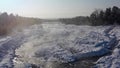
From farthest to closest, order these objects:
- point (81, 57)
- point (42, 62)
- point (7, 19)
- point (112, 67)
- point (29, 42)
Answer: point (7, 19), point (29, 42), point (81, 57), point (42, 62), point (112, 67)

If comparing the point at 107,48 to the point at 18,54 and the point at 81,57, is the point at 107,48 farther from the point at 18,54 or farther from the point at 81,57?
the point at 18,54

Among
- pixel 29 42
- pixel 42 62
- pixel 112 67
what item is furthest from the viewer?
pixel 29 42

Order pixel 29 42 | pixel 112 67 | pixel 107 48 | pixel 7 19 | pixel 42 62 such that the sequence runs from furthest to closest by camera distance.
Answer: pixel 7 19 → pixel 29 42 → pixel 107 48 → pixel 42 62 → pixel 112 67

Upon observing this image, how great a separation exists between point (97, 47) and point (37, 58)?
6.83 m

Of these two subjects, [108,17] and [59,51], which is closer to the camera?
[59,51]

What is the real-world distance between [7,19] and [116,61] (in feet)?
136

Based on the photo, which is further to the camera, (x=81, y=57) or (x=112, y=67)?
(x=81, y=57)

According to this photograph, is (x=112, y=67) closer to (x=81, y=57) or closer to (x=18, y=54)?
(x=81, y=57)

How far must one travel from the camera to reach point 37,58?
23.0m

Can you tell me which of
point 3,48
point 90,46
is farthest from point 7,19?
point 90,46

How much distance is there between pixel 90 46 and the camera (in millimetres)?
25547

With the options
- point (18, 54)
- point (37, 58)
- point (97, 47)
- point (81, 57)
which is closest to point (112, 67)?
point (81, 57)

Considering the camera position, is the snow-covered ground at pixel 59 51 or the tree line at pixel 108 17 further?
the tree line at pixel 108 17

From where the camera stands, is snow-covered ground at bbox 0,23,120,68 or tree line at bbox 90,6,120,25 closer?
snow-covered ground at bbox 0,23,120,68
